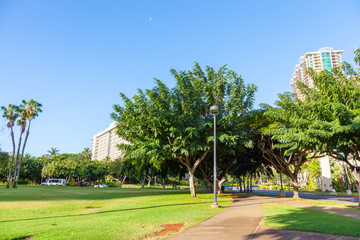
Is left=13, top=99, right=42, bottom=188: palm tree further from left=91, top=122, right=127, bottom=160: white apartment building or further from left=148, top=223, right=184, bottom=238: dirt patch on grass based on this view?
left=91, top=122, right=127, bottom=160: white apartment building

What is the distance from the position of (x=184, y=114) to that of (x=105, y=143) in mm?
163165

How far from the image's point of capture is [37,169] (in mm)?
71125

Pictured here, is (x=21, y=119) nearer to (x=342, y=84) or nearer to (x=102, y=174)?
(x=102, y=174)

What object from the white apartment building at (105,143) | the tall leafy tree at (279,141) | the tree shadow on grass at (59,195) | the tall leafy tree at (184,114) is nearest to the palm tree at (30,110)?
the tree shadow on grass at (59,195)

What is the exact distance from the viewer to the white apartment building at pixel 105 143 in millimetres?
159500

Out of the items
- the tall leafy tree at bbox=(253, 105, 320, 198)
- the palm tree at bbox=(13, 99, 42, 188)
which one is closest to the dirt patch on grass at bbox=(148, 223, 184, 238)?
the tall leafy tree at bbox=(253, 105, 320, 198)

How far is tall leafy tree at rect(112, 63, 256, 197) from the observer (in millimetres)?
20438

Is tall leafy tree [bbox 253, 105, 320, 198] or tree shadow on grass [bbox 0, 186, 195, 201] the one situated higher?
tall leafy tree [bbox 253, 105, 320, 198]

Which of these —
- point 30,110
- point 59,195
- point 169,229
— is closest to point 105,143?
point 30,110

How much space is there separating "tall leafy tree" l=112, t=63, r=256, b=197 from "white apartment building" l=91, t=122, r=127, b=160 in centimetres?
13824

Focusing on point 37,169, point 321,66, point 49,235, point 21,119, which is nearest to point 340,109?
point 49,235

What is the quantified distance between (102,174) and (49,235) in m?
67.5

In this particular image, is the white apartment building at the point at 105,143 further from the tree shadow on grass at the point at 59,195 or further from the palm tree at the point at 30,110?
the tree shadow on grass at the point at 59,195

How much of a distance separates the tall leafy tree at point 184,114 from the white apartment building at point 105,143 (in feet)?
454
